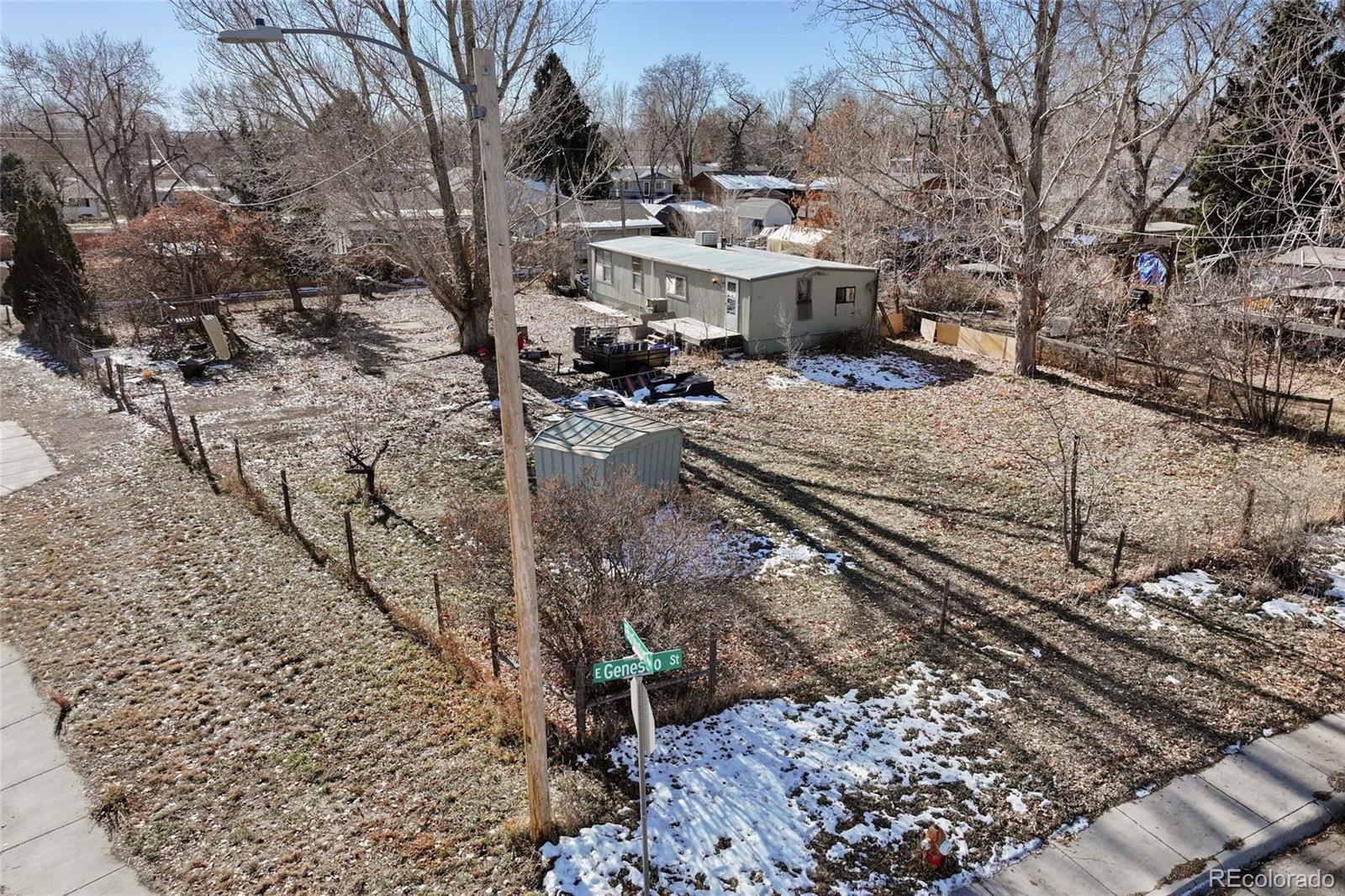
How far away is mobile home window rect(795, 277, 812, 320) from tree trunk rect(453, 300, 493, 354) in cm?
960

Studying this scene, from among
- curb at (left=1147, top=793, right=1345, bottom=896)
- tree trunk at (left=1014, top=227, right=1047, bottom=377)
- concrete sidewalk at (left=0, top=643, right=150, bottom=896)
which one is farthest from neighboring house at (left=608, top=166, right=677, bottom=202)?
curb at (left=1147, top=793, right=1345, bottom=896)

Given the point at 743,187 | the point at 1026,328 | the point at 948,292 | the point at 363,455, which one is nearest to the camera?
the point at 363,455

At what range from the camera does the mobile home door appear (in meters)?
23.8

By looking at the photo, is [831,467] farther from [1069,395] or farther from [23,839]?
[23,839]

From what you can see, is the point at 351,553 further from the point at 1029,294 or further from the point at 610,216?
the point at 610,216

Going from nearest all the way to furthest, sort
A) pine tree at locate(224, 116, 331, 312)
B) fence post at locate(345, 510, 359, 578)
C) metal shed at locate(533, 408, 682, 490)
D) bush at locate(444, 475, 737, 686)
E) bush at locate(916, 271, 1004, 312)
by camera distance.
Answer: bush at locate(444, 475, 737, 686) → fence post at locate(345, 510, 359, 578) → metal shed at locate(533, 408, 682, 490) → pine tree at locate(224, 116, 331, 312) → bush at locate(916, 271, 1004, 312)

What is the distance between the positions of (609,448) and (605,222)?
34.5 m

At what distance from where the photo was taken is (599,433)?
42.3 ft

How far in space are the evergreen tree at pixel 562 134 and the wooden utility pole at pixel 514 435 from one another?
18.2m

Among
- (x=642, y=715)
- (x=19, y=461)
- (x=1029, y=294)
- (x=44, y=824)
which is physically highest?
(x=1029, y=294)

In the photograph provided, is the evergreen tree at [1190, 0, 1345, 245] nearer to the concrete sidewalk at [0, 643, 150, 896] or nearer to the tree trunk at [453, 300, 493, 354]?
the concrete sidewalk at [0, 643, 150, 896]

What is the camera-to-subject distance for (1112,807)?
695 centimetres

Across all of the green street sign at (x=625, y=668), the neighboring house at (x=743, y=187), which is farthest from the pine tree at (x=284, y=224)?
the neighboring house at (x=743, y=187)

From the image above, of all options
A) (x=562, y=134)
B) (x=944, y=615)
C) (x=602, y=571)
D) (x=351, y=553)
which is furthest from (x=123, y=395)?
(x=562, y=134)
